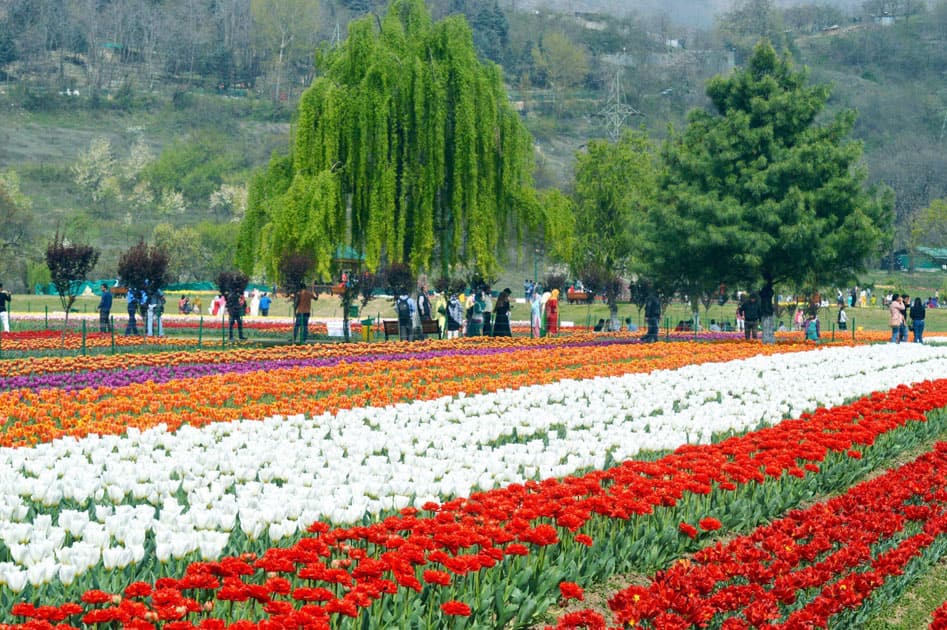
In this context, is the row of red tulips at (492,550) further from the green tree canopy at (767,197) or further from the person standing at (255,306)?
the person standing at (255,306)

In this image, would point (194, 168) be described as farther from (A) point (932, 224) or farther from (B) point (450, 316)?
(B) point (450, 316)

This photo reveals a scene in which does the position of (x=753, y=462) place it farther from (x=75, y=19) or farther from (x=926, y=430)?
(x=75, y=19)

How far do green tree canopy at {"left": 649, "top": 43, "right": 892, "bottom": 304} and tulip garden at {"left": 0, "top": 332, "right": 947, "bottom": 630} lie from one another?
13.4m

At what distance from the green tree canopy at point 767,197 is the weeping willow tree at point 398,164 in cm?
443

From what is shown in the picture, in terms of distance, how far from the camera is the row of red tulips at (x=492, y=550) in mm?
4574

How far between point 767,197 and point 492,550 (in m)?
25.9

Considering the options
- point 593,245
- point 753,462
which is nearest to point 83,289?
point 593,245

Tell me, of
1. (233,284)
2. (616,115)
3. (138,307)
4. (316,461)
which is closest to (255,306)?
(138,307)

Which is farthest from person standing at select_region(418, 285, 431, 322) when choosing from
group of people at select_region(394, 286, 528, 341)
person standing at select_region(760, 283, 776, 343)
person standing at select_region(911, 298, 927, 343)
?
person standing at select_region(911, 298, 927, 343)

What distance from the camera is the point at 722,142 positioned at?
30.2 metres

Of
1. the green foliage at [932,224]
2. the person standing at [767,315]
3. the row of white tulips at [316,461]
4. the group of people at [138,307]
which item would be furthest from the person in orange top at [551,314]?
the green foliage at [932,224]

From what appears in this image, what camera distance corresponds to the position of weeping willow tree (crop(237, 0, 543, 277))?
Result: 2836cm

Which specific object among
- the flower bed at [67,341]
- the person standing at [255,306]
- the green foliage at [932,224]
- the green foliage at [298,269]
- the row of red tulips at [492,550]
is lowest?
the row of red tulips at [492,550]

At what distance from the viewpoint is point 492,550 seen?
550 centimetres
